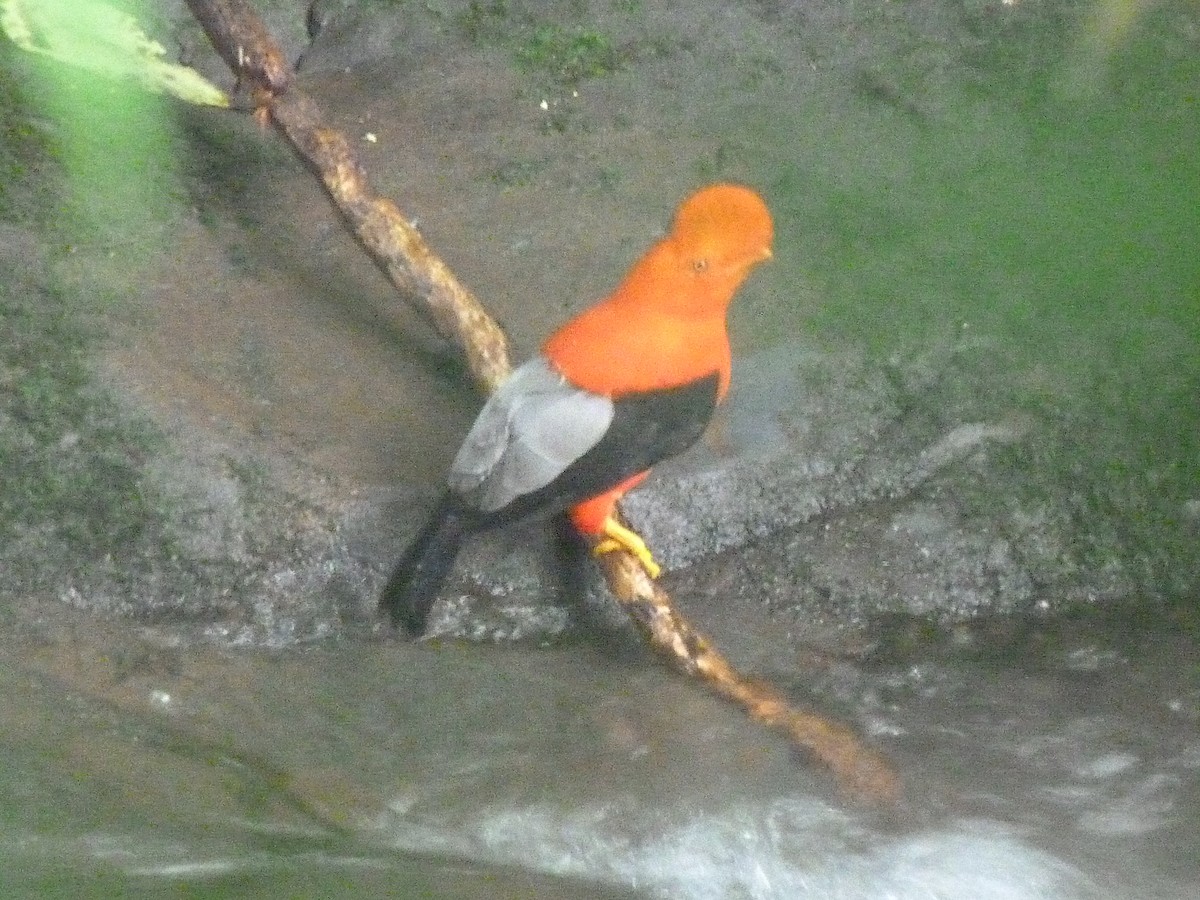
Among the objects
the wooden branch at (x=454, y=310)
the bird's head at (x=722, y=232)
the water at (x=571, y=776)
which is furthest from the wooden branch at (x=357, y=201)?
the water at (x=571, y=776)

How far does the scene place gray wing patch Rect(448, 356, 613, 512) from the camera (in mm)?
3287

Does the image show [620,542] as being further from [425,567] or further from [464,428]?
[464,428]

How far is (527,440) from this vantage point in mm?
3297

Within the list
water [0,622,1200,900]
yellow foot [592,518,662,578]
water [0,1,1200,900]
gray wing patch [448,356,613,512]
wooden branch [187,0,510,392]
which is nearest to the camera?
water [0,622,1200,900]

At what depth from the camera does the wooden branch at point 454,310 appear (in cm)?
316

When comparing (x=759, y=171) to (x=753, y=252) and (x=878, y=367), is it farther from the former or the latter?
(x=753, y=252)

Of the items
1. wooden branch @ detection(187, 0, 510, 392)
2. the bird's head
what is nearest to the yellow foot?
wooden branch @ detection(187, 0, 510, 392)

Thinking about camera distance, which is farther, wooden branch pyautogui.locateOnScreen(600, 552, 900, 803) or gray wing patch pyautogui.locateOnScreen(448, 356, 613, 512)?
gray wing patch pyautogui.locateOnScreen(448, 356, 613, 512)

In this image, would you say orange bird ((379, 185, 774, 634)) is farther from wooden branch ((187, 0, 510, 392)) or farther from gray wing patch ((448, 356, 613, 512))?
wooden branch ((187, 0, 510, 392))

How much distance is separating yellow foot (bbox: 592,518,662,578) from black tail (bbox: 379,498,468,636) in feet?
1.08

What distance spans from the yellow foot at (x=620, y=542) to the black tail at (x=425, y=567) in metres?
0.33

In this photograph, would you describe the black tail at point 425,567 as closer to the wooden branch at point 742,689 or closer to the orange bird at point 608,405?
the orange bird at point 608,405

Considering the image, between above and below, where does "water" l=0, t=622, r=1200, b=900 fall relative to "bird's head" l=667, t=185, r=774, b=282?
below

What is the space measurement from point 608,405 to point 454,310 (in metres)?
0.63
